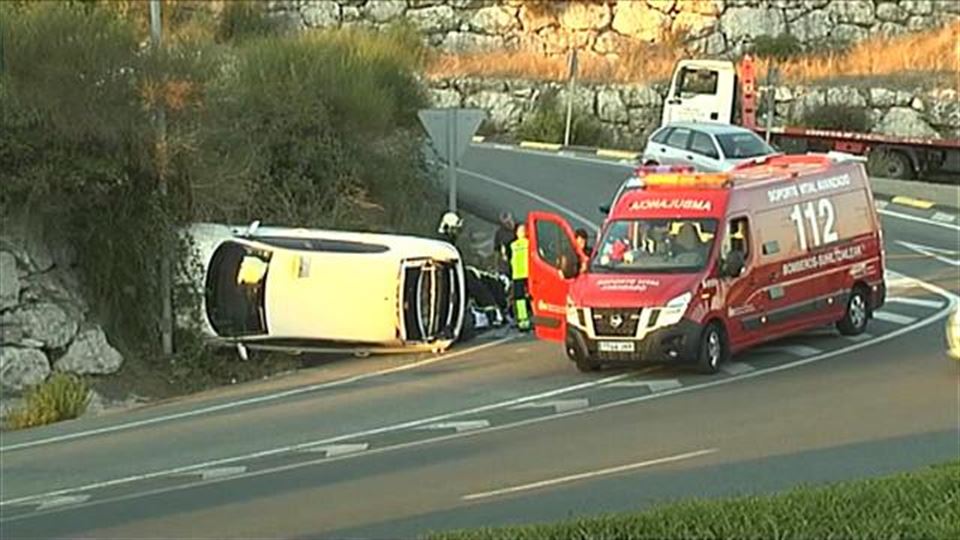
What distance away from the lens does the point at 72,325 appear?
22906mm

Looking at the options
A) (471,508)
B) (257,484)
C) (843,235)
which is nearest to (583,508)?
(471,508)

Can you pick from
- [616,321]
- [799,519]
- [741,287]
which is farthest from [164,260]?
[799,519]

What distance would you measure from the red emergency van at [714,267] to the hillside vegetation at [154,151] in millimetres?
5621

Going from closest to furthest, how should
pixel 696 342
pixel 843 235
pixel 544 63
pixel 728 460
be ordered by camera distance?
1. pixel 728 460
2. pixel 696 342
3. pixel 843 235
4. pixel 544 63

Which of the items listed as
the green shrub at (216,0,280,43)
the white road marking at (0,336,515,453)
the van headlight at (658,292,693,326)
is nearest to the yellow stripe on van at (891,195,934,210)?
the white road marking at (0,336,515,453)

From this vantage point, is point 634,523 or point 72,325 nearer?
point 634,523

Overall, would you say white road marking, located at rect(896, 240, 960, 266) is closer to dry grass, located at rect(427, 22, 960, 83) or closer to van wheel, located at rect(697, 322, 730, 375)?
van wheel, located at rect(697, 322, 730, 375)

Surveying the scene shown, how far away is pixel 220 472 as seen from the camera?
591 inches

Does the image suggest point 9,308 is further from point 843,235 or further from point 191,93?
point 843,235

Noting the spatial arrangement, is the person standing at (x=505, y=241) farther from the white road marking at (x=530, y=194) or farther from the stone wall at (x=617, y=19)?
the stone wall at (x=617, y=19)

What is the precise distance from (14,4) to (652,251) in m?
13.9

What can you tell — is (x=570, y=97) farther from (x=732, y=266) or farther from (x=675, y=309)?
(x=675, y=309)

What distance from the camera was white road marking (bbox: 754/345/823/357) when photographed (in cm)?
2069

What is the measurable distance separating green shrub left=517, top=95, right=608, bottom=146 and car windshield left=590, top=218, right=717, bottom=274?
101 feet
